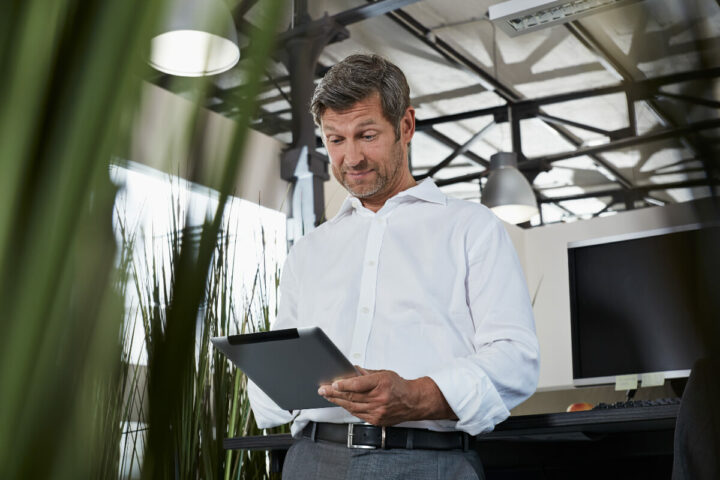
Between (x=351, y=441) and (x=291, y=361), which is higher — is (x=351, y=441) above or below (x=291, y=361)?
below

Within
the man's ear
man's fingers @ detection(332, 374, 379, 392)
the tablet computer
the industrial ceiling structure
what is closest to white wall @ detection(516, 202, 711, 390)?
the industrial ceiling structure

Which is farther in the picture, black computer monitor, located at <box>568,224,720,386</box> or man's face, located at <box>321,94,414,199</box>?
black computer monitor, located at <box>568,224,720,386</box>

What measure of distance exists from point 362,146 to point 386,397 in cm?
54

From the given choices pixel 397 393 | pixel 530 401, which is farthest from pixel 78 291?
pixel 530 401

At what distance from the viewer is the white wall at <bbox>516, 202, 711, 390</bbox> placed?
6.01 metres

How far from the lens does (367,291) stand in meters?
1.47

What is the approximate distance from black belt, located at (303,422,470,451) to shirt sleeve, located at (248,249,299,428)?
250 millimetres

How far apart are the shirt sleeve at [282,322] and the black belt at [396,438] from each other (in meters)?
0.25

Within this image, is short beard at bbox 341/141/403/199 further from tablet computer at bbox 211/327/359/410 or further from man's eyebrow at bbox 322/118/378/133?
tablet computer at bbox 211/327/359/410

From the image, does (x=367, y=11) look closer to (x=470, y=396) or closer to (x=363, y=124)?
(x=363, y=124)

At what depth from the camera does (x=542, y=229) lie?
677cm

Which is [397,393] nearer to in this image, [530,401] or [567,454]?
[567,454]

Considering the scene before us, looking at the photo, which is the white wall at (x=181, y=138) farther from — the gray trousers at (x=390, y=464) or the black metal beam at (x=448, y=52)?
the black metal beam at (x=448, y=52)

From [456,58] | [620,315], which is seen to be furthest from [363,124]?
[456,58]
